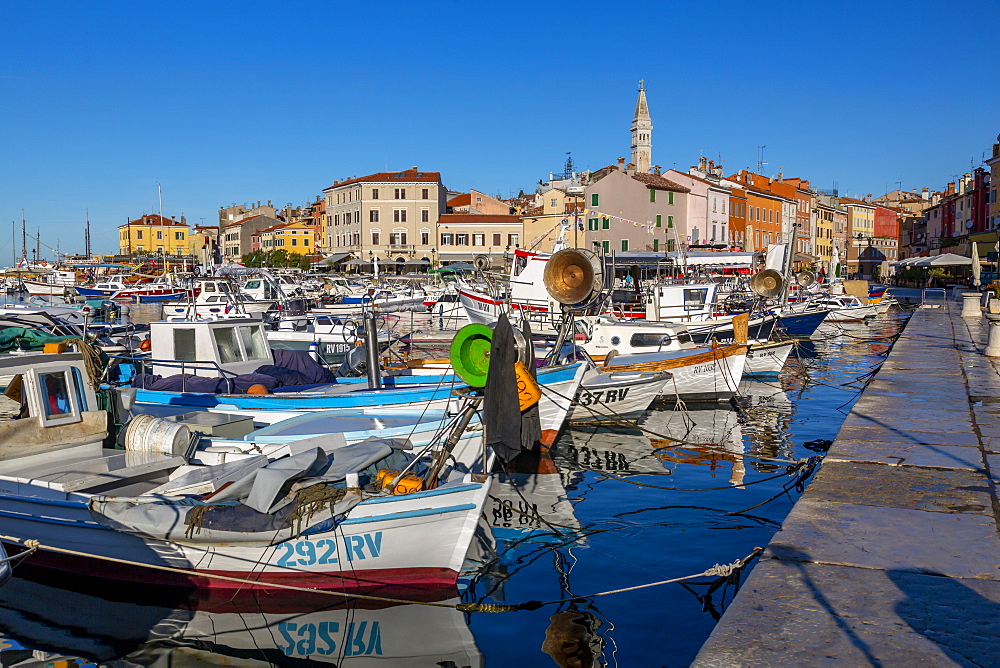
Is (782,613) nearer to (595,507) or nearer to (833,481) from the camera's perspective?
(833,481)

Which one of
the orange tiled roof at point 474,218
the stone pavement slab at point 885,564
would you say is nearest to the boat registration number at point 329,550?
the stone pavement slab at point 885,564

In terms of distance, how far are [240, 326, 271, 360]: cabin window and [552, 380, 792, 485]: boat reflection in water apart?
5708 millimetres

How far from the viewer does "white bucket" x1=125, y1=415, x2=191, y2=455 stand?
10.3 metres

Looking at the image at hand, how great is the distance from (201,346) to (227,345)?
1.43 feet

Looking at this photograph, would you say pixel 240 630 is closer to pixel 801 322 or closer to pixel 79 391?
pixel 79 391

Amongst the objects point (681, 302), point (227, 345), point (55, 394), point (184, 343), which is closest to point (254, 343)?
point (227, 345)

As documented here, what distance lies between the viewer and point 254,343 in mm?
14734

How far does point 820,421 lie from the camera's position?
19703mm

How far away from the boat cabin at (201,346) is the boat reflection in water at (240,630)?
499 centimetres

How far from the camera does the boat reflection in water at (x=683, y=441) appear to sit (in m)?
15.5

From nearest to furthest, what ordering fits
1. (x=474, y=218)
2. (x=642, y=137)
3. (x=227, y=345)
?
1. (x=227, y=345)
2. (x=474, y=218)
3. (x=642, y=137)

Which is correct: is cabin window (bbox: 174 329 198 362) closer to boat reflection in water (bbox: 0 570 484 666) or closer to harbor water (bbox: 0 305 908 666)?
harbor water (bbox: 0 305 908 666)

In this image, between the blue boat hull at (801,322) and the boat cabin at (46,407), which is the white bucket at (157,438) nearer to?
the boat cabin at (46,407)

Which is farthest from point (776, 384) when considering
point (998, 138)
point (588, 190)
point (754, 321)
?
point (998, 138)
